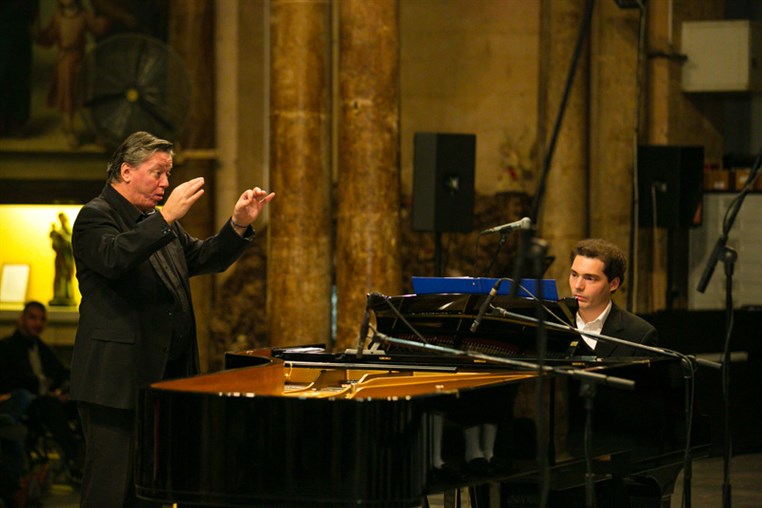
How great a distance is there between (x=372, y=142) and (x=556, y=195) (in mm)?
2219

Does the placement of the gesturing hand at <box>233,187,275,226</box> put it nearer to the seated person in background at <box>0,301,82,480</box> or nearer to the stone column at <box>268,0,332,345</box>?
the seated person in background at <box>0,301,82,480</box>

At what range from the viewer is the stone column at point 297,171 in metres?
9.08

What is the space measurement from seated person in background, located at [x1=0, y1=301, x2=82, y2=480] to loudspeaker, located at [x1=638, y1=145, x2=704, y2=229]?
14.0ft

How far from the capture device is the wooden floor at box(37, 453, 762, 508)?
7273 mm

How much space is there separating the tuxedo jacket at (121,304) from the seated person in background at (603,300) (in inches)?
59.1

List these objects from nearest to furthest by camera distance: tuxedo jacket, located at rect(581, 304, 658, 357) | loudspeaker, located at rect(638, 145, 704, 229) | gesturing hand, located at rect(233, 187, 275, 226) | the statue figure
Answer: gesturing hand, located at rect(233, 187, 275, 226), tuxedo jacket, located at rect(581, 304, 658, 357), loudspeaker, located at rect(638, 145, 704, 229), the statue figure

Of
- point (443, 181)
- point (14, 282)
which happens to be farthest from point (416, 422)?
point (14, 282)

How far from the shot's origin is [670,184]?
955 centimetres

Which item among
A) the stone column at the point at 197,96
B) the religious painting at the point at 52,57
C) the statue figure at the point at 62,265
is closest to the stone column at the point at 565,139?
the stone column at the point at 197,96

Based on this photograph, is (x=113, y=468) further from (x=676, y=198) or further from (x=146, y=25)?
(x=146, y=25)

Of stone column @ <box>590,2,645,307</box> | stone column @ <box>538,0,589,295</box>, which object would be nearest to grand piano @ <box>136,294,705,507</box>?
stone column @ <box>538,0,589,295</box>

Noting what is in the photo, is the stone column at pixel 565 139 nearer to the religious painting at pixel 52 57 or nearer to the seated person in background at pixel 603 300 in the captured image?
the religious painting at pixel 52 57

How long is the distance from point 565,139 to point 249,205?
19.8 feet

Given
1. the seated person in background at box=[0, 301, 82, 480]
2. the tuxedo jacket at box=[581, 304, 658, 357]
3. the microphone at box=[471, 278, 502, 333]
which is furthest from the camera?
the seated person in background at box=[0, 301, 82, 480]
